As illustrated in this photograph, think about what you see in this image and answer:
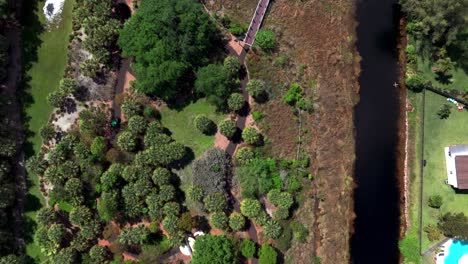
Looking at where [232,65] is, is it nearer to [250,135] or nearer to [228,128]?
[228,128]

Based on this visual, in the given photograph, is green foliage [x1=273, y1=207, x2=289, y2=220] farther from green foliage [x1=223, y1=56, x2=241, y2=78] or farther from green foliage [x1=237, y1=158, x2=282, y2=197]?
green foliage [x1=223, y1=56, x2=241, y2=78]

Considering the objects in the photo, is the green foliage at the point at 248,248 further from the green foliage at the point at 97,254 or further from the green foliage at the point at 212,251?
the green foliage at the point at 97,254

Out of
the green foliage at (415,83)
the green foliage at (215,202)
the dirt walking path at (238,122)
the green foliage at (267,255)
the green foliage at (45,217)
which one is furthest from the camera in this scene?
the green foliage at (415,83)

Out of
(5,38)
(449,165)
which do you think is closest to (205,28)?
(5,38)

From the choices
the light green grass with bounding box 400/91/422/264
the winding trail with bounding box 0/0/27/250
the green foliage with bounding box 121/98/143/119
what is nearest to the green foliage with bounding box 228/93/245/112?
the green foliage with bounding box 121/98/143/119

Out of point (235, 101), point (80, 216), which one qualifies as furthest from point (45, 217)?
point (235, 101)

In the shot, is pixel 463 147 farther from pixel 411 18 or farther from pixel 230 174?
pixel 230 174

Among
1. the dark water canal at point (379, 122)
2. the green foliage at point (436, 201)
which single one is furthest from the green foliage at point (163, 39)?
the green foliage at point (436, 201)
